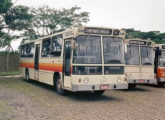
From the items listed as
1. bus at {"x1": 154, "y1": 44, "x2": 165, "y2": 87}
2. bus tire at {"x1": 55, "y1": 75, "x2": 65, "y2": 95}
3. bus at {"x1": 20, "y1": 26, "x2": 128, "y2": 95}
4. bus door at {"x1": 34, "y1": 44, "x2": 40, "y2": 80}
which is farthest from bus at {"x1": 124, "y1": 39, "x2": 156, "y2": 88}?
bus door at {"x1": 34, "y1": 44, "x2": 40, "y2": 80}

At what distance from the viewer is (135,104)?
10.5 metres

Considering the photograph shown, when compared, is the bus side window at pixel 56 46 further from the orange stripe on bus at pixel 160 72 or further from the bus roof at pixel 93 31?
the orange stripe on bus at pixel 160 72

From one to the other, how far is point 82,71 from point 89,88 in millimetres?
761

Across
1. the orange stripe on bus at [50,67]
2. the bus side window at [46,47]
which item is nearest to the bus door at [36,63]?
the orange stripe on bus at [50,67]

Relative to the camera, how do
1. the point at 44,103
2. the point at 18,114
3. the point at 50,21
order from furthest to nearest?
the point at 50,21 < the point at 44,103 < the point at 18,114

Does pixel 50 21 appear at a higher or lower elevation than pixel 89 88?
higher

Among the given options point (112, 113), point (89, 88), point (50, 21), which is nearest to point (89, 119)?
point (112, 113)

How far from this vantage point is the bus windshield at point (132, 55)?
50.6 feet

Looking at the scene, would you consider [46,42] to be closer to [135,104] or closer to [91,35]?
[91,35]

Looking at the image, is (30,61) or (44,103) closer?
(44,103)

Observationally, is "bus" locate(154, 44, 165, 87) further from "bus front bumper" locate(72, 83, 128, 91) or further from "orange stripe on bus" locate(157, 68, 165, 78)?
"bus front bumper" locate(72, 83, 128, 91)

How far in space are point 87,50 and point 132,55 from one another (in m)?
5.20

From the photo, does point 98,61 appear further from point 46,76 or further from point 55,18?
point 55,18

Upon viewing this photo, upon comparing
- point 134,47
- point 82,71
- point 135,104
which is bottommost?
point 135,104
